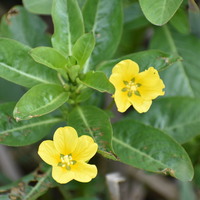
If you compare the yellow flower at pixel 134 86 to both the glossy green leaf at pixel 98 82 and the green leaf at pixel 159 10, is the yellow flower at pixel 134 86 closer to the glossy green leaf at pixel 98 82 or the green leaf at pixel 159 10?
the glossy green leaf at pixel 98 82

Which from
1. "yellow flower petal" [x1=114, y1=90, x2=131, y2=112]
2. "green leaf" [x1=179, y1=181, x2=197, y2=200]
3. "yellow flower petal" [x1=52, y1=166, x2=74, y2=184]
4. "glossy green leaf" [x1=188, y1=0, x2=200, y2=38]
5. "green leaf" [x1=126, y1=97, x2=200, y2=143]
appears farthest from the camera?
"green leaf" [x1=179, y1=181, x2=197, y2=200]

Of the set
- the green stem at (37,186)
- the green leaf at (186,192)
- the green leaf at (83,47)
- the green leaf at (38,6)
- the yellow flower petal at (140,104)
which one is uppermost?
the green leaf at (38,6)

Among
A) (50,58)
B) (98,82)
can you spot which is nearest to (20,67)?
(50,58)

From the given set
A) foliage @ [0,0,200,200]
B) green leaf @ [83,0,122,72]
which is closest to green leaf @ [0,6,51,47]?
foliage @ [0,0,200,200]

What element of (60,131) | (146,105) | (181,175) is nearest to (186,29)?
(146,105)

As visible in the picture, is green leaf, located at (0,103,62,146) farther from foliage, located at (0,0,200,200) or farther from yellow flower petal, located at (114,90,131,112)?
yellow flower petal, located at (114,90,131,112)

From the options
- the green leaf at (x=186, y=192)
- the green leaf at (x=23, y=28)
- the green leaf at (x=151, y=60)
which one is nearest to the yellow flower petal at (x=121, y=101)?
the green leaf at (x=151, y=60)
